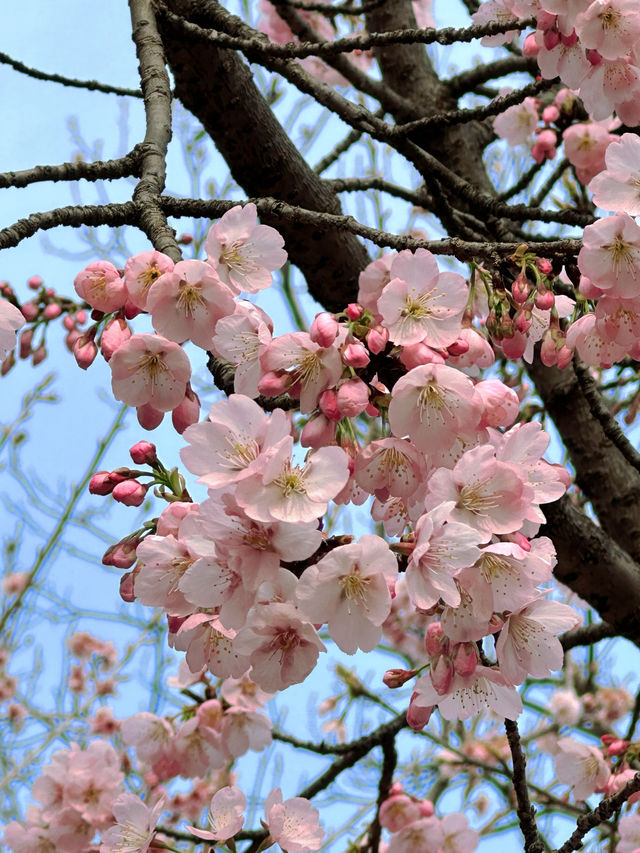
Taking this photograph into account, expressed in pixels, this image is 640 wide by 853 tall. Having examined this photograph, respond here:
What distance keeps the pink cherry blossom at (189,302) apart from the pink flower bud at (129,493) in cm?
21

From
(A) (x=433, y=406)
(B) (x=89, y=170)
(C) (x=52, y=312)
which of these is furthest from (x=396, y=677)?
(C) (x=52, y=312)

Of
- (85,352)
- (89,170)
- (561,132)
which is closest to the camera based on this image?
(85,352)

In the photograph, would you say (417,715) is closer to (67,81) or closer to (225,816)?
(225,816)

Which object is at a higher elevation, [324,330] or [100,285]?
[100,285]

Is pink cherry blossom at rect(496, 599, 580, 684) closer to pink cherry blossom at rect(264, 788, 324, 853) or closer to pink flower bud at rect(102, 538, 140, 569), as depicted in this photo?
pink flower bud at rect(102, 538, 140, 569)

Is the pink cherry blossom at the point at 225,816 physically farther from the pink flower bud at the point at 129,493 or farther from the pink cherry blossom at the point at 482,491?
the pink cherry blossom at the point at 482,491

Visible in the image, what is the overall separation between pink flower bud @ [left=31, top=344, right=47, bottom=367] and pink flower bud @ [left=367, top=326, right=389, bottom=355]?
1670 millimetres

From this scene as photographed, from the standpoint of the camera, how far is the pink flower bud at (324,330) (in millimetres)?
1014

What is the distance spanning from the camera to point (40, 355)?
2504 mm

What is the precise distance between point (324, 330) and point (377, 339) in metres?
0.08

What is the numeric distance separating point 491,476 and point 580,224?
1137 mm

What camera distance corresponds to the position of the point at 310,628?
3.10 feet

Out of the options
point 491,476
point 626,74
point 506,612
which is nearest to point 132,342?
point 491,476

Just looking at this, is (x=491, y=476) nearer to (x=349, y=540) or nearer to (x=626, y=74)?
(x=349, y=540)
